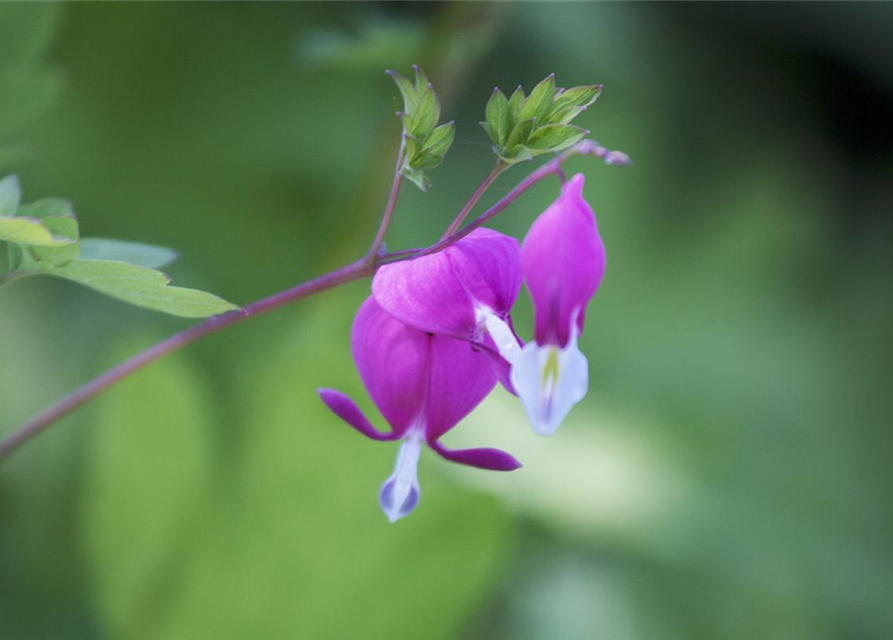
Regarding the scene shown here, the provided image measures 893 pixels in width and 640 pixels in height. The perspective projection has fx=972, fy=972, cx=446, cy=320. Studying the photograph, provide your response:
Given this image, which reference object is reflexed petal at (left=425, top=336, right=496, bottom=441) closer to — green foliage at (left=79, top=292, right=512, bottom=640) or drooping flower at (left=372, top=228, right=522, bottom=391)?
drooping flower at (left=372, top=228, right=522, bottom=391)

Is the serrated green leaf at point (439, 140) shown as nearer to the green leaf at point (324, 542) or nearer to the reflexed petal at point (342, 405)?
the reflexed petal at point (342, 405)

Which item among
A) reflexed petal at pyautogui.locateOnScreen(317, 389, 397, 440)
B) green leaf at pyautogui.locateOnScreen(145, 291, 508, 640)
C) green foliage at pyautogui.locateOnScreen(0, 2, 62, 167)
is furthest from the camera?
green leaf at pyautogui.locateOnScreen(145, 291, 508, 640)

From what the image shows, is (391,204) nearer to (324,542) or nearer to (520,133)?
(520,133)

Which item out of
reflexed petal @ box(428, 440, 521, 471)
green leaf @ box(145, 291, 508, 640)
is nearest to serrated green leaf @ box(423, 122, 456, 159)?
reflexed petal @ box(428, 440, 521, 471)

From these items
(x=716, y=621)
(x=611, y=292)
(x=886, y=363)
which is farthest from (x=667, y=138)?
(x=716, y=621)

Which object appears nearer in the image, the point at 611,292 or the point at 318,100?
the point at 318,100

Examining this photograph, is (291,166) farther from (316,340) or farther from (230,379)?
(316,340)

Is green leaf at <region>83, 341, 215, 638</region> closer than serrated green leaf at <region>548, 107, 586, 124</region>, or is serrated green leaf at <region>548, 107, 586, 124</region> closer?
serrated green leaf at <region>548, 107, 586, 124</region>

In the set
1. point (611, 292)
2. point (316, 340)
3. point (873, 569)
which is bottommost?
point (873, 569)
